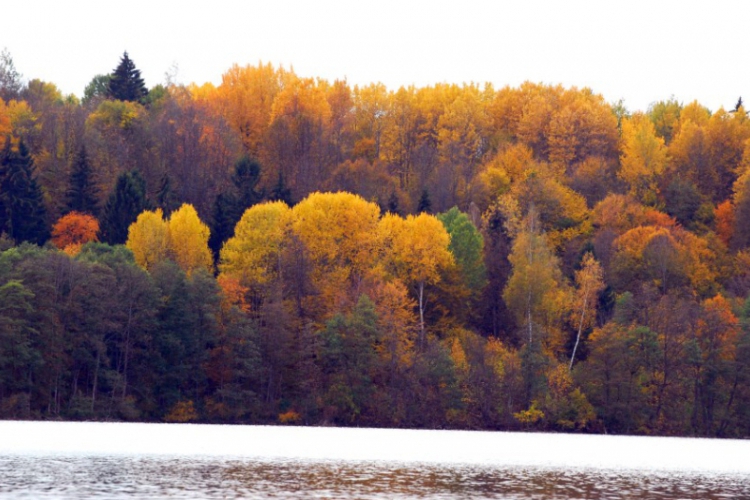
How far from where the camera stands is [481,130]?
6339 inches

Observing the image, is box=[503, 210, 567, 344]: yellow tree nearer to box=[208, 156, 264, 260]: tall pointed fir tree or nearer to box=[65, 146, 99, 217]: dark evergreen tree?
box=[208, 156, 264, 260]: tall pointed fir tree

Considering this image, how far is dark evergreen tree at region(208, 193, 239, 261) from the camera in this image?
12231 centimetres

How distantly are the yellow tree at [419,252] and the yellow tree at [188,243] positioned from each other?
18421 millimetres

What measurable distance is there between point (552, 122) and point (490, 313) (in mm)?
41313

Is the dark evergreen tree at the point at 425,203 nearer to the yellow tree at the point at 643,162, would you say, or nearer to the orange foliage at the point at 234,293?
the yellow tree at the point at 643,162

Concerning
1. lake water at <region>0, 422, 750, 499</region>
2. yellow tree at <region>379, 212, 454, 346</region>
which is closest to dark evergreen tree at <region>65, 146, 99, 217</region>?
yellow tree at <region>379, 212, 454, 346</region>

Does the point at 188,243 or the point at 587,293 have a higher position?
the point at 188,243

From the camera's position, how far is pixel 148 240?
110 m

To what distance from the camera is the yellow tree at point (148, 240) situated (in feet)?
361

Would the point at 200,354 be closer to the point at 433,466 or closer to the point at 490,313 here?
the point at 490,313

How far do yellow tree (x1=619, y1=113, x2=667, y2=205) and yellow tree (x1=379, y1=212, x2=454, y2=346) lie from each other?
3944 centimetres

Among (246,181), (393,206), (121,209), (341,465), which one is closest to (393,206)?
(393,206)

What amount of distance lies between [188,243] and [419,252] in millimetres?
23694

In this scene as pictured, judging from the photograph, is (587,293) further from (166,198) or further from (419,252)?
(166,198)
